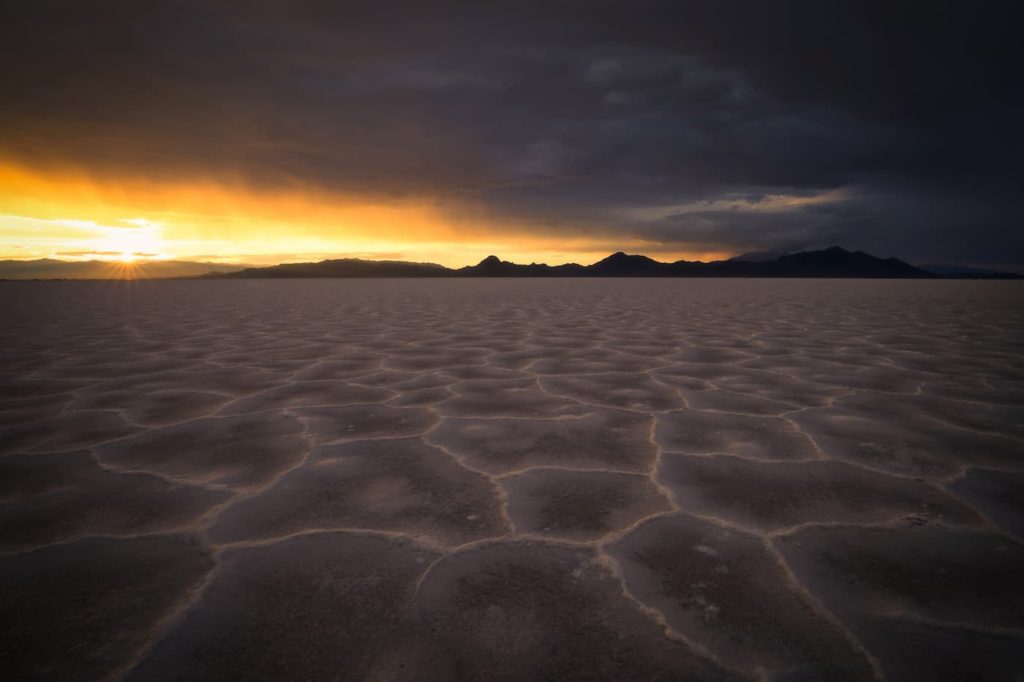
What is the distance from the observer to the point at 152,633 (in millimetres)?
1088

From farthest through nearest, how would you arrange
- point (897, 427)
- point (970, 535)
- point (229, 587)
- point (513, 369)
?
point (513, 369) → point (897, 427) → point (970, 535) → point (229, 587)

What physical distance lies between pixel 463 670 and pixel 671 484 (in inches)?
43.6

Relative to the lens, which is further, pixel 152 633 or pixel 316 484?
pixel 316 484

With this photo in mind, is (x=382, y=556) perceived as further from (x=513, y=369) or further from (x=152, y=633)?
(x=513, y=369)

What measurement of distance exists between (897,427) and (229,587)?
300 centimetres

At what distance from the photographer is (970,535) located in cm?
147

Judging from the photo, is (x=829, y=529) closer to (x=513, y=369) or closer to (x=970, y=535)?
(x=970, y=535)

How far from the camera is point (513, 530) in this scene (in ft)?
4.91

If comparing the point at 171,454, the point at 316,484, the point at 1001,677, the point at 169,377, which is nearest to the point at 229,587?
the point at 316,484

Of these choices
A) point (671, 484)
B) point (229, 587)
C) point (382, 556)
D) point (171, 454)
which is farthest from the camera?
point (171, 454)

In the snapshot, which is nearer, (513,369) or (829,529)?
(829,529)

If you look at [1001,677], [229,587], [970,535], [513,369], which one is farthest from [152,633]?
[513,369]

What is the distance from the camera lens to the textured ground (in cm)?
104

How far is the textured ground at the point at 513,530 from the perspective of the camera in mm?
1040
